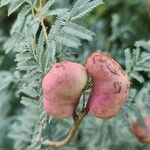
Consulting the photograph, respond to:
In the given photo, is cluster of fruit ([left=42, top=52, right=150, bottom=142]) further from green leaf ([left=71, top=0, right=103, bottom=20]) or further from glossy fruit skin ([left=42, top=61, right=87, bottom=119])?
green leaf ([left=71, top=0, right=103, bottom=20])

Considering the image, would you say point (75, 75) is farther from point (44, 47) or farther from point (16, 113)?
point (16, 113)

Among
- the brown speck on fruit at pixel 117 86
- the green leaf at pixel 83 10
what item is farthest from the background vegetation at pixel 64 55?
the brown speck on fruit at pixel 117 86

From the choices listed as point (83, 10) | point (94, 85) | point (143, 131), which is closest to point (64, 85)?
point (94, 85)

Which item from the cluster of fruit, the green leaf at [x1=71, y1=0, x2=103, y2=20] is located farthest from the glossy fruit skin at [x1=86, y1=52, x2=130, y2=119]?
the green leaf at [x1=71, y1=0, x2=103, y2=20]

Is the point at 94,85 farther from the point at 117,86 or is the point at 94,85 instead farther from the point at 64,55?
the point at 64,55

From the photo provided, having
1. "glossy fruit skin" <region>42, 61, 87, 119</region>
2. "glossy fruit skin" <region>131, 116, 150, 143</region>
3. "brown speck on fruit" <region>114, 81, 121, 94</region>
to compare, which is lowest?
"glossy fruit skin" <region>131, 116, 150, 143</region>

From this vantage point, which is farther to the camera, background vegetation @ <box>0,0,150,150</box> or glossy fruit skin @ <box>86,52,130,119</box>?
background vegetation @ <box>0,0,150,150</box>

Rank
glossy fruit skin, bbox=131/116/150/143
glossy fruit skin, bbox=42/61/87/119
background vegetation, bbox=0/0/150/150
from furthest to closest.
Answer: glossy fruit skin, bbox=131/116/150/143, background vegetation, bbox=0/0/150/150, glossy fruit skin, bbox=42/61/87/119
